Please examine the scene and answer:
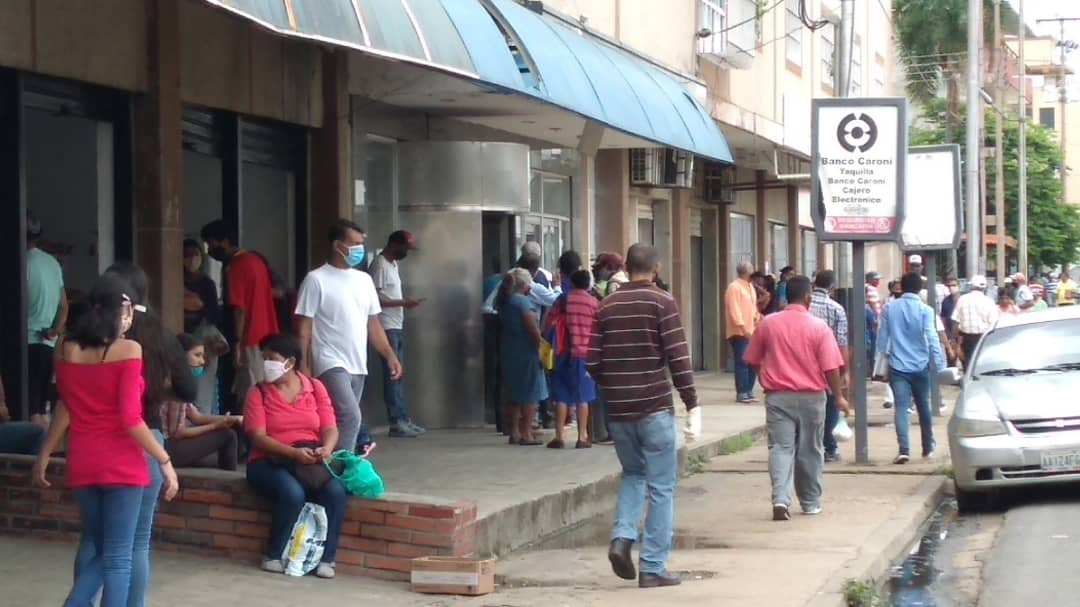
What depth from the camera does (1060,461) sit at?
460 inches

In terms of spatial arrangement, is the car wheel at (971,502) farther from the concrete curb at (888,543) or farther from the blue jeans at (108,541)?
the blue jeans at (108,541)

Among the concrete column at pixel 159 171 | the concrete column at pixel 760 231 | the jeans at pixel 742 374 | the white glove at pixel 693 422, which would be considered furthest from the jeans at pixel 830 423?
the concrete column at pixel 760 231

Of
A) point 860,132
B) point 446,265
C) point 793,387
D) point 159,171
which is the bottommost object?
point 793,387

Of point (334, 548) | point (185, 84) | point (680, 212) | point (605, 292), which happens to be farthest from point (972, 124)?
point (334, 548)

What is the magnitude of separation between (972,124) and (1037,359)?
15.2 metres

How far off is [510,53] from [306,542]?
3.98 meters

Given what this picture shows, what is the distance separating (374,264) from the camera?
1382 centimetres

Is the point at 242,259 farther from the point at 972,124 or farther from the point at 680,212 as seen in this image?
the point at 972,124

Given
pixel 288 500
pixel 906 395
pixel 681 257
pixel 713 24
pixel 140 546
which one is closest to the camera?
pixel 140 546

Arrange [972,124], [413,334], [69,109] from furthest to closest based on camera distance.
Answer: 1. [972,124]
2. [413,334]
3. [69,109]

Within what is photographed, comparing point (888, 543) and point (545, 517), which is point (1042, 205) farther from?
point (545, 517)

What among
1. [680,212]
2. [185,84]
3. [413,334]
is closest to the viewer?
[185,84]

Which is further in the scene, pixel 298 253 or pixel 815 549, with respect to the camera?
pixel 298 253

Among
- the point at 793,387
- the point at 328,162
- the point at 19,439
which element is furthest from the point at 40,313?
the point at 793,387
